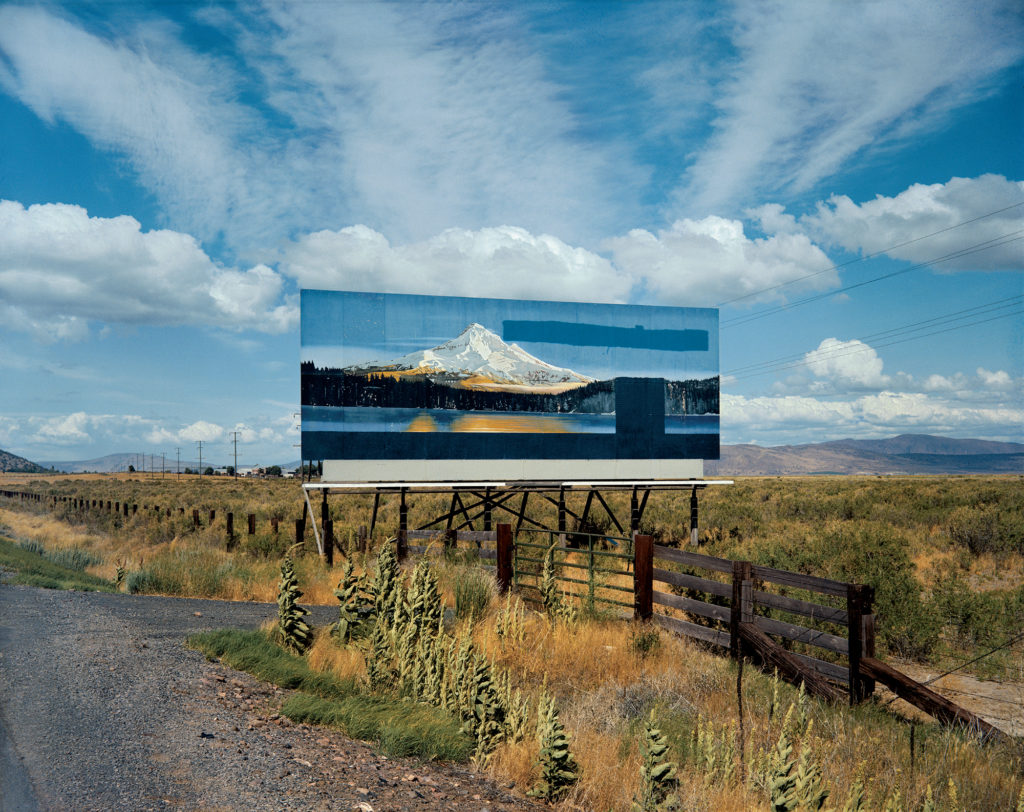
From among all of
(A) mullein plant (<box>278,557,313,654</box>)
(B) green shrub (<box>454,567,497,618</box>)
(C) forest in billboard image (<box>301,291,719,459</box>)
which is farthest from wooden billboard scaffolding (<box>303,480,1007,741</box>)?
(C) forest in billboard image (<box>301,291,719,459</box>)

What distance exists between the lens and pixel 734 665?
9273 mm

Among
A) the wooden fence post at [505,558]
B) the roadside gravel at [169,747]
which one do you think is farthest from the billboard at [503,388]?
the roadside gravel at [169,747]

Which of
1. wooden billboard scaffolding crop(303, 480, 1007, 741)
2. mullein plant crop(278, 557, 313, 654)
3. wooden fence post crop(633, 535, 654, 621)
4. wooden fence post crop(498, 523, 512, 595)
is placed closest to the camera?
wooden billboard scaffolding crop(303, 480, 1007, 741)

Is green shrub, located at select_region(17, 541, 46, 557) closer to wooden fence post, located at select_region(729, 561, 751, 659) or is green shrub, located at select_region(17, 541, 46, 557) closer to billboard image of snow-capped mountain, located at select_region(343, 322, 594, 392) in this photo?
billboard image of snow-capped mountain, located at select_region(343, 322, 594, 392)

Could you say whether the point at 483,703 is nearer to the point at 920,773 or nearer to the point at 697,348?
the point at 920,773

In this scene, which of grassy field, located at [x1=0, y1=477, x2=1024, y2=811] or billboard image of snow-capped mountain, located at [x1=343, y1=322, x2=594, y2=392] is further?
billboard image of snow-capped mountain, located at [x1=343, y1=322, x2=594, y2=392]

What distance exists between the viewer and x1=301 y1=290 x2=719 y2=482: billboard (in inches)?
792

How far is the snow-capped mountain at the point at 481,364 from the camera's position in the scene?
20891 millimetres

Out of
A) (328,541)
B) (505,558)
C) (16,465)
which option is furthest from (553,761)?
(16,465)

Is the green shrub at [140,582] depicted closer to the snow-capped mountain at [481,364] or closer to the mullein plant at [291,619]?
the mullein plant at [291,619]

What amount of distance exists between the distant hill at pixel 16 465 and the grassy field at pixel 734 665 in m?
165

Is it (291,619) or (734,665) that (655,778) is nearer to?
(734,665)

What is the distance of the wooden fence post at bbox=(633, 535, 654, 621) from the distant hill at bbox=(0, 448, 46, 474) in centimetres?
18027

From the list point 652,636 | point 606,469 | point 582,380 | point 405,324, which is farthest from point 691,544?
point 652,636
